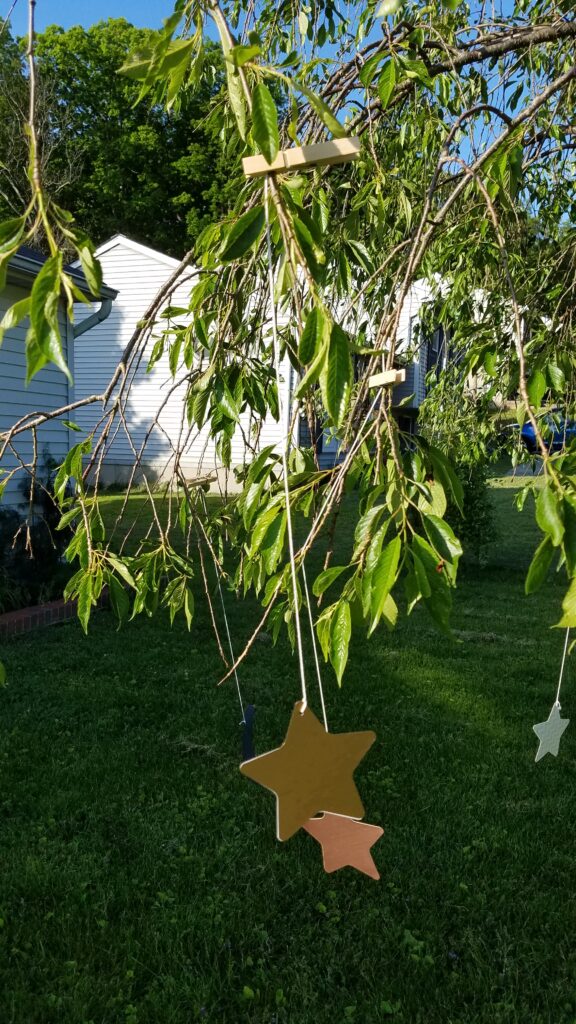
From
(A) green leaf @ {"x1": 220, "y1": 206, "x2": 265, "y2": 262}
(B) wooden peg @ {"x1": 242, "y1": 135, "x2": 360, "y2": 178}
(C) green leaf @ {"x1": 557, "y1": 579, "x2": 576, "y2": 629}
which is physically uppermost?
(B) wooden peg @ {"x1": 242, "y1": 135, "x2": 360, "y2": 178}

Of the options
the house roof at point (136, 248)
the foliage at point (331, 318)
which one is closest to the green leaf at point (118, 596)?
the foliage at point (331, 318)

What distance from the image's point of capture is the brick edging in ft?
19.0

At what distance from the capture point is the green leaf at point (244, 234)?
0.90 meters

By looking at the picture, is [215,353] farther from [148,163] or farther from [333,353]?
[148,163]

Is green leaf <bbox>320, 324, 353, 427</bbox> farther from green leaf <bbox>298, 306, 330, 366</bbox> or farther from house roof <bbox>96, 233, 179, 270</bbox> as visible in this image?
house roof <bbox>96, 233, 179, 270</bbox>

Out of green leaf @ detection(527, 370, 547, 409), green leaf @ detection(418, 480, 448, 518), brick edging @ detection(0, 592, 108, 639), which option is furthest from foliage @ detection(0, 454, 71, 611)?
green leaf @ detection(418, 480, 448, 518)

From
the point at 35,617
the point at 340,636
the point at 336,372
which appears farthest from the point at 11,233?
the point at 35,617

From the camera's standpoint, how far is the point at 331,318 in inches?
35.4

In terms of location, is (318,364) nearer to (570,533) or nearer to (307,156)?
(307,156)

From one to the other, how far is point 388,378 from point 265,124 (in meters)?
0.39

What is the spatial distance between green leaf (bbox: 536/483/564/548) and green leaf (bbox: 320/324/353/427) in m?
0.31

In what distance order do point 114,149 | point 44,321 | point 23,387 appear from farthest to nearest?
1. point 114,149
2. point 23,387
3. point 44,321

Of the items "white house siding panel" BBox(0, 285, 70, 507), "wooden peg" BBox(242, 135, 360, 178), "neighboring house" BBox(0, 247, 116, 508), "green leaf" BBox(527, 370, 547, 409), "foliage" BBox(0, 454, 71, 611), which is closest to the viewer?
"wooden peg" BBox(242, 135, 360, 178)

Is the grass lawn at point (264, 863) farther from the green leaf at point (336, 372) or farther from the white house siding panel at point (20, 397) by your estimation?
the white house siding panel at point (20, 397)
